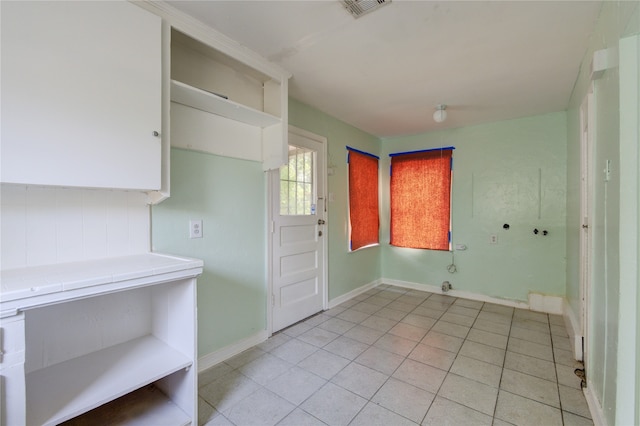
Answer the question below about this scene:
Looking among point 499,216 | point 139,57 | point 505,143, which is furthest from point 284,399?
point 505,143

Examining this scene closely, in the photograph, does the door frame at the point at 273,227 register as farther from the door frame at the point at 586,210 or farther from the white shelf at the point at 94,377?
the door frame at the point at 586,210

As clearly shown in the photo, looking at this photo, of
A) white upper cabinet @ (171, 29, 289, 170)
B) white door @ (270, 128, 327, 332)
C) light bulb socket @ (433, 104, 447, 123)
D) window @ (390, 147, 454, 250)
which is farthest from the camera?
window @ (390, 147, 454, 250)

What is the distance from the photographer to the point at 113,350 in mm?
1519

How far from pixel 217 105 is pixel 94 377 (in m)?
1.69

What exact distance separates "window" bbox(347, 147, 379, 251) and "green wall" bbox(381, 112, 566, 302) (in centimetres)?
79

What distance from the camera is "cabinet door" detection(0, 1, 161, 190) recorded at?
1076 mm

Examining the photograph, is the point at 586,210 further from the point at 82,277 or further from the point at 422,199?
the point at 82,277

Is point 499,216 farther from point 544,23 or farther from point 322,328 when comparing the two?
point 322,328

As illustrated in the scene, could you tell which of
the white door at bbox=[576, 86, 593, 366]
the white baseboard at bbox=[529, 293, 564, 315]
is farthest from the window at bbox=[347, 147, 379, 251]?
the white door at bbox=[576, 86, 593, 366]

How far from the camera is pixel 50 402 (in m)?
1.12

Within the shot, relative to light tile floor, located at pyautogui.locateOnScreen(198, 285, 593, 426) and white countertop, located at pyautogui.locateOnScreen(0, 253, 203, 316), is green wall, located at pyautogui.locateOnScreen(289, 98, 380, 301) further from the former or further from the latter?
white countertop, located at pyautogui.locateOnScreen(0, 253, 203, 316)

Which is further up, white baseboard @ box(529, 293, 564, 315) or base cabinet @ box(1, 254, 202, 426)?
base cabinet @ box(1, 254, 202, 426)

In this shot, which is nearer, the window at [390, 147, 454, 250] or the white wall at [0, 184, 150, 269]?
the white wall at [0, 184, 150, 269]

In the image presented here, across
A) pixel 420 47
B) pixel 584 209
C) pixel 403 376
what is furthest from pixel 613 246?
pixel 420 47
